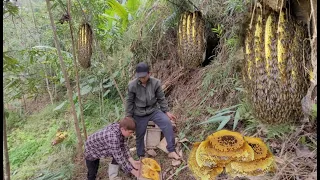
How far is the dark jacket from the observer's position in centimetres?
342

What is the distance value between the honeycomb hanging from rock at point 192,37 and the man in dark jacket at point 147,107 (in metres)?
0.88

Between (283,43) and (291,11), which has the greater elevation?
(291,11)

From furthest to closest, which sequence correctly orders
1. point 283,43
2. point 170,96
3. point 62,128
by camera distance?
point 62,128 < point 170,96 < point 283,43

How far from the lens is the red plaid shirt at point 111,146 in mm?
2869

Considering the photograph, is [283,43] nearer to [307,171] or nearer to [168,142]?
[307,171]

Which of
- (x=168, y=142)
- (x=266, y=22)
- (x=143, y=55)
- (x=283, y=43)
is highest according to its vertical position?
(x=266, y=22)

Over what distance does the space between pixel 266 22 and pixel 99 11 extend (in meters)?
4.04

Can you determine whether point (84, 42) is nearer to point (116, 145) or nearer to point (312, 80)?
point (116, 145)

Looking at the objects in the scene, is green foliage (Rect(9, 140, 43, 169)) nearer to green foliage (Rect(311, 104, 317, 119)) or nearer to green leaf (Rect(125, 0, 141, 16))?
green leaf (Rect(125, 0, 141, 16))

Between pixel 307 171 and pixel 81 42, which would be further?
pixel 81 42

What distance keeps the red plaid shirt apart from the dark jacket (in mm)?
548

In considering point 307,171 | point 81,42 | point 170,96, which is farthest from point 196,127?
point 81,42

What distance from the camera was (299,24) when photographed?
2000 mm

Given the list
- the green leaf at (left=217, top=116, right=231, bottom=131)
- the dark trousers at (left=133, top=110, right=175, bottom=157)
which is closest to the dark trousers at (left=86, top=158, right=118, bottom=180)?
the dark trousers at (left=133, top=110, right=175, bottom=157)
